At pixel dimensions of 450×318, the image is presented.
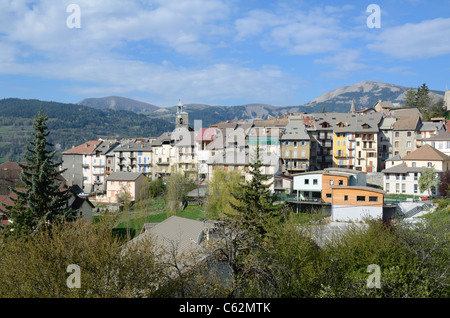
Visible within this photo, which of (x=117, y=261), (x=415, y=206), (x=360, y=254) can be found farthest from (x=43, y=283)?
(x=415, y=206)

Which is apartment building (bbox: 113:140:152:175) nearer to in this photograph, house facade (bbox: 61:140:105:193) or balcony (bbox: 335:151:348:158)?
house facade (bbox: 61:140:105:193)

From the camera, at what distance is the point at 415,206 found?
4753cm

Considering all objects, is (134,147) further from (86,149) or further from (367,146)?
→ (367,146)

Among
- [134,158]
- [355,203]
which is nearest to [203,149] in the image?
[134,158]

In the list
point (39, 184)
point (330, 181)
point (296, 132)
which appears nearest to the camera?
point (39, 184)

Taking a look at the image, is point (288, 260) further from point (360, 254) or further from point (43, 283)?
point (43, 283)

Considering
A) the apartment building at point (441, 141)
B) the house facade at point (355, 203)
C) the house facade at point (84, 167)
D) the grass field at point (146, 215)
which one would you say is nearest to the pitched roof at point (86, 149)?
the house facade at point (84, 167)

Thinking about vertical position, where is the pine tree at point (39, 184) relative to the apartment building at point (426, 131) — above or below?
below

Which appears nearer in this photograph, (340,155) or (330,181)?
(330,181)

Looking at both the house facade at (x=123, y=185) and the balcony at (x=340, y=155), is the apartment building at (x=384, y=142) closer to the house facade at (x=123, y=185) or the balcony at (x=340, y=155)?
the balcony at (x=340, y=155)

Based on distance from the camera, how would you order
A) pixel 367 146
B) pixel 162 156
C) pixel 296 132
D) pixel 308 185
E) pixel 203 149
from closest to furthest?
pixel 308 185, pixel 367 146, pixel 296 132, pixel 203 149, pixel 162 156

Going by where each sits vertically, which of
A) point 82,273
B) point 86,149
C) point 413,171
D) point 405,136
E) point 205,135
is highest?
point 205,135

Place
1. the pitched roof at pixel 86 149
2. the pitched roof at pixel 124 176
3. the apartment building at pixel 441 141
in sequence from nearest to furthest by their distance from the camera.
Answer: the apartment building at pixel 441 141 → the pitched roof at pixel 124 176 → the pitched roof at pixel 86 149

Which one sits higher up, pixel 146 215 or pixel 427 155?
pixel 427 155
